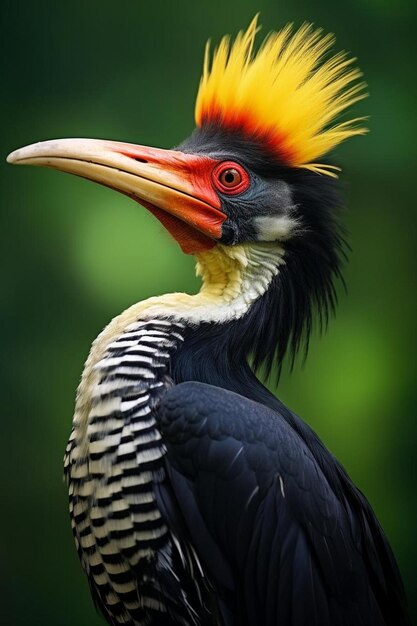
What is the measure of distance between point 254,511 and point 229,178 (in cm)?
66

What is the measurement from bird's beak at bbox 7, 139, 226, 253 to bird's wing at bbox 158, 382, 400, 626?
35 centimetres

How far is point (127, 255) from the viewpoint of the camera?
3133 mm

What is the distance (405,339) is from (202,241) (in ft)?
4.65

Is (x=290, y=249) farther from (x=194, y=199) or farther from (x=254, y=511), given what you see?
(x=254, y=511)

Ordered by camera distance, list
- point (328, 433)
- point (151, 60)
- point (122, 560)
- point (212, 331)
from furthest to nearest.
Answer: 1. point (151, 60)
2. point (328, 433)
3. point (212, 331)
4. point (122, 560)

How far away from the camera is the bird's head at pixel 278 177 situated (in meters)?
1.97

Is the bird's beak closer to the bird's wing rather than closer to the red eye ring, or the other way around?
the red eye ring

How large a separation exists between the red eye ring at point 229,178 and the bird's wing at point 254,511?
1.40ft

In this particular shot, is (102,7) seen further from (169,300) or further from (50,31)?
(169,300)

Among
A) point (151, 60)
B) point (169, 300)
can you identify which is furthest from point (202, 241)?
point (151, 60)

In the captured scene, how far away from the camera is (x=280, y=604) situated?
5.81 ft

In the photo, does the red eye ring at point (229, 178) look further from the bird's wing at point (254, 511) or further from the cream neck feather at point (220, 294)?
the bird's wing at point (254, 511)

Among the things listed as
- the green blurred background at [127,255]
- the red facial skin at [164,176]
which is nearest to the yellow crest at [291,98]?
the red facial skin at [164,176]

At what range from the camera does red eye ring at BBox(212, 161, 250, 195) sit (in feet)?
6.54
